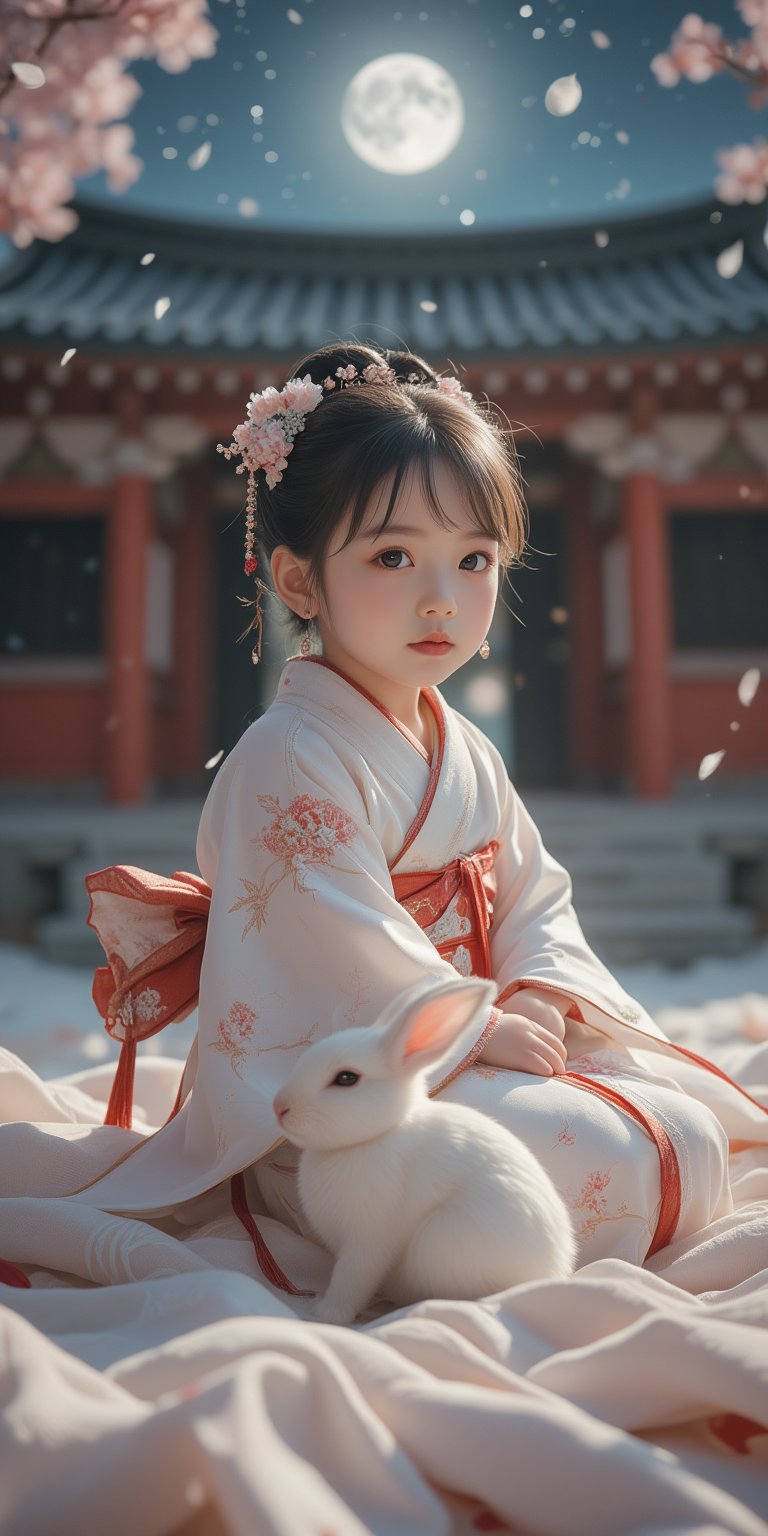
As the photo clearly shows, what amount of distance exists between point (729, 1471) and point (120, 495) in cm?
787

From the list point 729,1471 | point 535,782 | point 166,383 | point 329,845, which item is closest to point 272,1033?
point 329,845

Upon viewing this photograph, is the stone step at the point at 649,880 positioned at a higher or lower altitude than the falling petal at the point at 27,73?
lower

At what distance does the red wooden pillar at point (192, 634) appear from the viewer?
9625 mm

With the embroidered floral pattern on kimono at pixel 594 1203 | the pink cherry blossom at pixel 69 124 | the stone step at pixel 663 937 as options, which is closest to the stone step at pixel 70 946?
the stone step at pixel 663 937

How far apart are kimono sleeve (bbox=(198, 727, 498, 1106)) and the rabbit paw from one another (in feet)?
1.12

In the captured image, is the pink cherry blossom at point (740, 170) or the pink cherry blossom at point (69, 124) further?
the pink cherry blossom at point (740, 170)

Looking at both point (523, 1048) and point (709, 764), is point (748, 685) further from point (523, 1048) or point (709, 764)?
point (523, 1048)

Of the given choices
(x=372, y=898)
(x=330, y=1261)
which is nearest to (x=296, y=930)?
(x=372, y=898)

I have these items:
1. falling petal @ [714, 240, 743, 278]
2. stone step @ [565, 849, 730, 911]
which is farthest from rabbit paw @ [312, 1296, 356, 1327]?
falling petal @ [714, 240, 743, 278]

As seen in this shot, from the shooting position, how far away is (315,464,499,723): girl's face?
76.2 inches

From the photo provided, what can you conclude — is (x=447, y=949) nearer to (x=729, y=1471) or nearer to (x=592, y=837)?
(x=729, y=1471)

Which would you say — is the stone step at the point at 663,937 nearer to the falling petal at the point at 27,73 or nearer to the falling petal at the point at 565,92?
the falling petal at the point at 565,92

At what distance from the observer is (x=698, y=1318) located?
1.30m

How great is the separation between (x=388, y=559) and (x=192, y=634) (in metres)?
7.89
